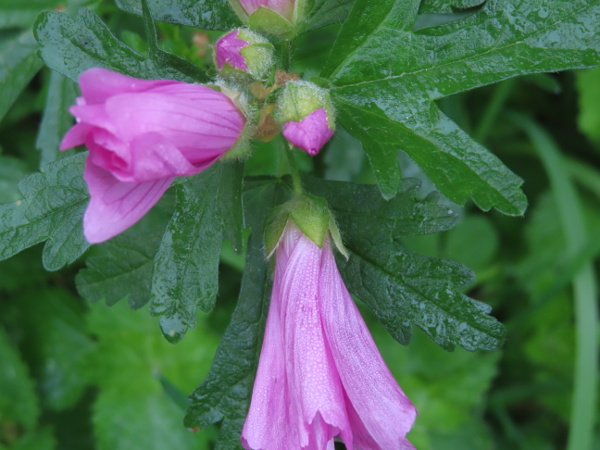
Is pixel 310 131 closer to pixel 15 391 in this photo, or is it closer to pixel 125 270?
pixel 125 270

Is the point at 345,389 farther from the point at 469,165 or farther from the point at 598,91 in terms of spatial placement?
the point at 598,91

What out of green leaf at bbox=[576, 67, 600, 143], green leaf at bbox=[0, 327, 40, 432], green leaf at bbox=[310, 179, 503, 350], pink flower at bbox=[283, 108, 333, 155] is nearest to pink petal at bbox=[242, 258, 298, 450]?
green leaf at bbox=[310, 179, 503, 350]

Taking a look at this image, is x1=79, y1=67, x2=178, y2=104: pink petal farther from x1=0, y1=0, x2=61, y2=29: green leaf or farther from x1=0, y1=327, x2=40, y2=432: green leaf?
x1=0, y1=327, x2=40, y2=432: green leaf

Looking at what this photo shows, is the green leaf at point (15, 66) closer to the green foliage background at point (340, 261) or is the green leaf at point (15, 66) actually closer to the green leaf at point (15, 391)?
the green foliage background at point (340, 261)

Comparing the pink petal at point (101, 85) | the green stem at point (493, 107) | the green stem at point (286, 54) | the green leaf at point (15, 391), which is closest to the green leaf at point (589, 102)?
the green stem at point (493, 107)

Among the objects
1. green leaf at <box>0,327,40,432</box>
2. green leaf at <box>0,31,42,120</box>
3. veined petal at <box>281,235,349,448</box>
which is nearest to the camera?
veined petal at <box>281,235,349,448</box>
